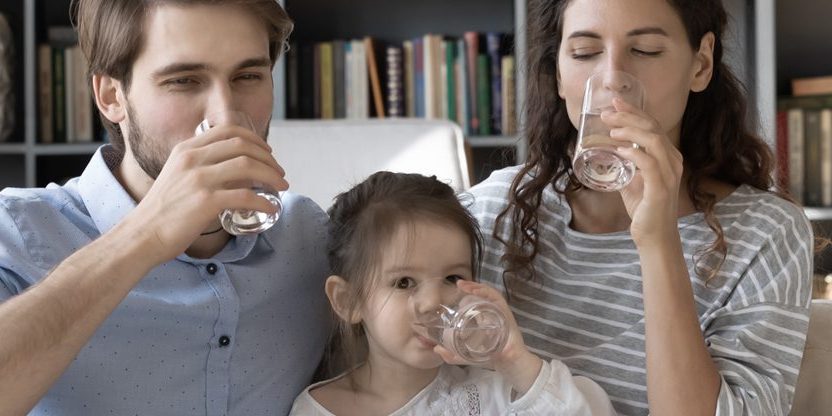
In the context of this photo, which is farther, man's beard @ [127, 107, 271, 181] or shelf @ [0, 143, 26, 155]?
shelf @ [0, 143, 26, 155]

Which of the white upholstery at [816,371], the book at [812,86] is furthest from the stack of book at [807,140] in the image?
the white upholstery at [816,371]

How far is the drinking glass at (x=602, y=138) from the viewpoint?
1451mm

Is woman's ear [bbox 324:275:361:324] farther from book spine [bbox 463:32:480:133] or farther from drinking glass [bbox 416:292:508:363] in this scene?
book spine [bbox 463:32:480:133]

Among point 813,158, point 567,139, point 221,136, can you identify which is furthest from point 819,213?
point 221,136

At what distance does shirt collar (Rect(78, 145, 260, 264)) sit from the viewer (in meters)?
1.58

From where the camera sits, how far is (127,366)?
1511 mm

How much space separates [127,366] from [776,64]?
2752 mm

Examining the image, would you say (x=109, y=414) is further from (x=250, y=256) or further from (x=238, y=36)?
(x=238, y=36)

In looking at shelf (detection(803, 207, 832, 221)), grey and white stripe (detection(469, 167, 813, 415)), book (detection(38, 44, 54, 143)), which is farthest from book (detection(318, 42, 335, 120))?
grey and white stripe (detection(469, 167, 813, 415))

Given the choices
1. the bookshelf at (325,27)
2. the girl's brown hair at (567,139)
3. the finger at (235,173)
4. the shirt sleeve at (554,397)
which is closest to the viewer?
the finger at (235,173)

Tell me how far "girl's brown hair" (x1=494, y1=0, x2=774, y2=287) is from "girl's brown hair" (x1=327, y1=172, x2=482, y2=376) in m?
0.11

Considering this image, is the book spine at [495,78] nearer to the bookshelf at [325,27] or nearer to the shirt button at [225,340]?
the bookshelf at [325,27]

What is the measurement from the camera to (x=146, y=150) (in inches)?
61.9

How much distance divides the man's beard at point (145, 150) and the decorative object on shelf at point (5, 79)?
2.12 meters
